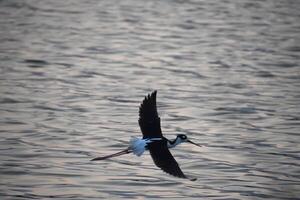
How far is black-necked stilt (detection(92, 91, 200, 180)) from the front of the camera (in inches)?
→ 391

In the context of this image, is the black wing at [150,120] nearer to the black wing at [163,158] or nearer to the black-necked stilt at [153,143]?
the black-necked stilt at [153,143]

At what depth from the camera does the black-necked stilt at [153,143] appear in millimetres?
9930

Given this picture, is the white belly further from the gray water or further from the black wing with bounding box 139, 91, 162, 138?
the gray water

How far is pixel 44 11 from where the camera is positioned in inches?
1191

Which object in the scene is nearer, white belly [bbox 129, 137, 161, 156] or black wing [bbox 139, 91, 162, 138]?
white belly [bbox 129, 137, 161, 156]

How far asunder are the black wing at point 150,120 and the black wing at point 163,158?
214 millimetres

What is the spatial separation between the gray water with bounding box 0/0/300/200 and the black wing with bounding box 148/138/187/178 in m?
0.97

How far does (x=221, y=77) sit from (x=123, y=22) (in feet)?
30.0

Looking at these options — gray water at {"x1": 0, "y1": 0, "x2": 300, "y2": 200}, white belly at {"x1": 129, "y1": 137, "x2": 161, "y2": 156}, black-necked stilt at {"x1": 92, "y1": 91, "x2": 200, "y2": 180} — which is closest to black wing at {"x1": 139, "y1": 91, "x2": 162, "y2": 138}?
black-necked stilt at {"x1": 92, "y1": 91, "x2": 200, "y2": 180}

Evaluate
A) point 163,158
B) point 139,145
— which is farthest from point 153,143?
point 163,158

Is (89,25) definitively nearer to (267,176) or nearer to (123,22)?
(123,22)

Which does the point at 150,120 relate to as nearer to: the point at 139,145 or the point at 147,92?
the point at 139,145

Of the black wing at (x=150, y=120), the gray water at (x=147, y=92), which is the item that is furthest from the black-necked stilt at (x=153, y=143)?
the gray water at (x=147, y=92)

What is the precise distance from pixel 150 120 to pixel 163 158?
80 cm
